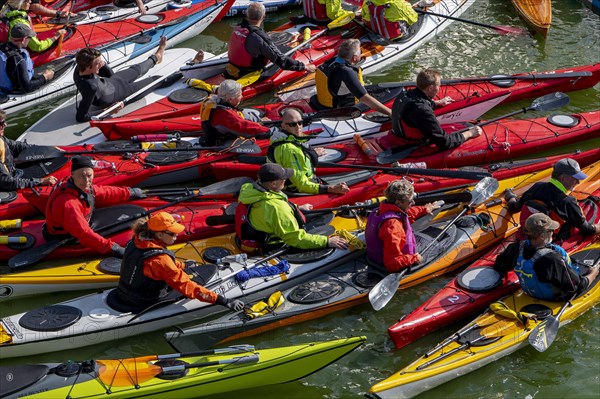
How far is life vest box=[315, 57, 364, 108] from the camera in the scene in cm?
1041

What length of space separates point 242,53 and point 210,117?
1.95 m

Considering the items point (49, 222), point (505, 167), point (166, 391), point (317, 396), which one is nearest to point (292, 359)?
point (317, 396)

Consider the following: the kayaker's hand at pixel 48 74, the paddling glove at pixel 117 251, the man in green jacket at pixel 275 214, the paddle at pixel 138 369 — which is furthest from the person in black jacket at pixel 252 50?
the paddle at pixel 138 369

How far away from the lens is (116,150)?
9789mm

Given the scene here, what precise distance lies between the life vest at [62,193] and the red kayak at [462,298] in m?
3.20

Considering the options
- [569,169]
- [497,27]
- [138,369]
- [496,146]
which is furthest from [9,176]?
[497,27]

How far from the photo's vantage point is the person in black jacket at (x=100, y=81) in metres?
10.3

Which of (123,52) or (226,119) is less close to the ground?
(123,52)

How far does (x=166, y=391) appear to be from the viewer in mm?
6773

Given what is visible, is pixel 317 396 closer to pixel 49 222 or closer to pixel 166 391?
pixel 166 391

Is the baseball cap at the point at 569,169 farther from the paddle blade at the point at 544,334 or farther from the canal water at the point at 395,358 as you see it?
the paddle blade at the point at 544,334

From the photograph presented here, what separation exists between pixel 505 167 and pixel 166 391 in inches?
188

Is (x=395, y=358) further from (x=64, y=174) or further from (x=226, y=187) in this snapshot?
(x=64, y=174)

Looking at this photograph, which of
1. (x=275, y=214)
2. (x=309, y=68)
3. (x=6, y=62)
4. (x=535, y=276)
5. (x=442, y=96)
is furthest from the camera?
(x=309, y=68)
